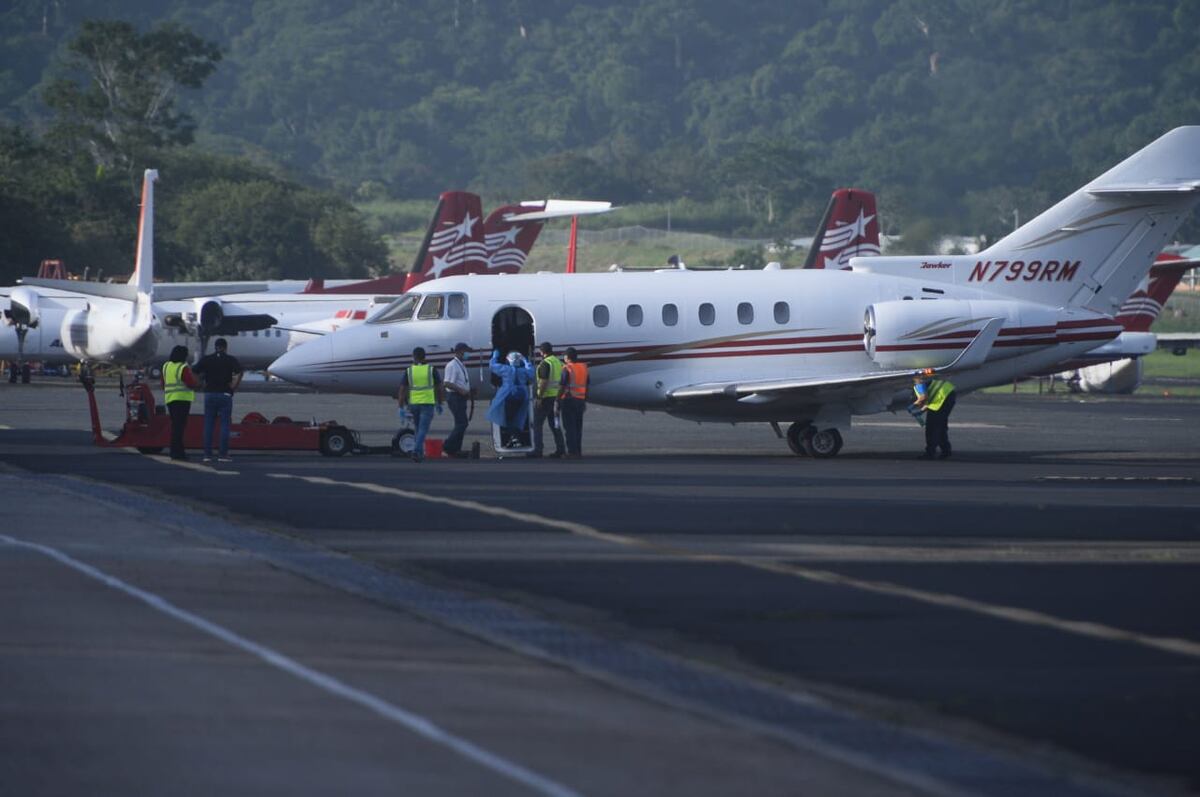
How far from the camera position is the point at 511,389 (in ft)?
100

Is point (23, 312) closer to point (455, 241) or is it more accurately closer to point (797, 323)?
point (455, 241)

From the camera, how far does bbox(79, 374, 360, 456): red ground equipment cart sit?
30.5 meters

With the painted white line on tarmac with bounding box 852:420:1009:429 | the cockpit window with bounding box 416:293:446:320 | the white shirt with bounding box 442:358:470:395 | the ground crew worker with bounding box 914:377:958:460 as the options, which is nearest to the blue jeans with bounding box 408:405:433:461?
the white shirt with bounding box 442:358:470:395

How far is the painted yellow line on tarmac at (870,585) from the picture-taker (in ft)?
41.5

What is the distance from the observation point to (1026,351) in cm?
3312

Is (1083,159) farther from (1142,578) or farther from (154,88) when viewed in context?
(154,88)

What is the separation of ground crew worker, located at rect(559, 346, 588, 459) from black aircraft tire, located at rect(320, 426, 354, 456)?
351 centimetres

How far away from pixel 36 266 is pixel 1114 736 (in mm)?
94621

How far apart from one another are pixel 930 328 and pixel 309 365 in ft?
34.2

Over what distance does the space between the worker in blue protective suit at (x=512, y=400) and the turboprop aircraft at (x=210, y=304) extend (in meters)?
20.9

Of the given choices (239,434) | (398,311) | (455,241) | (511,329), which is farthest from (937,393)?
(455,241)

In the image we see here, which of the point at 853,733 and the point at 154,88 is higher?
the point at 154,88

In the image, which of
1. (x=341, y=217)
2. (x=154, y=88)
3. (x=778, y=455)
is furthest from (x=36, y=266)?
(x=778, y=455)

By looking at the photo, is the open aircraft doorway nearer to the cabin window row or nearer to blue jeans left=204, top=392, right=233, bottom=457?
the cabin window row
